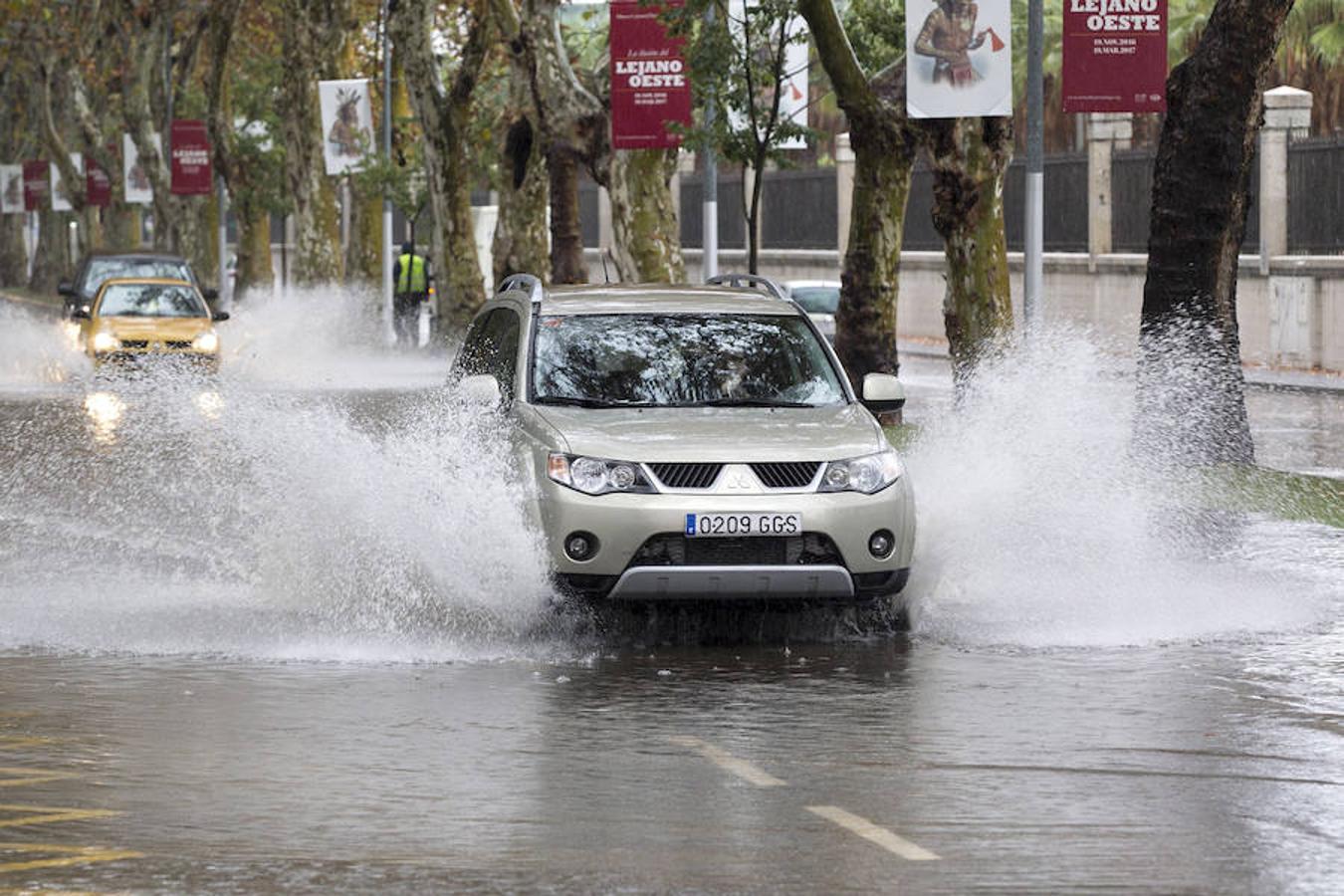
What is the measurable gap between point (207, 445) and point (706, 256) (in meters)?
10.4

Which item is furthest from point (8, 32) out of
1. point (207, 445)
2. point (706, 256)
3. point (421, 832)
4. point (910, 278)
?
point (421, 832)

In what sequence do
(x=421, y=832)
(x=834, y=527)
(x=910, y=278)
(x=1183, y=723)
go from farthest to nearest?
(x=910, y=278) < (x=834, y=527) < (x=1183, y=723) < (x=421, y=832)

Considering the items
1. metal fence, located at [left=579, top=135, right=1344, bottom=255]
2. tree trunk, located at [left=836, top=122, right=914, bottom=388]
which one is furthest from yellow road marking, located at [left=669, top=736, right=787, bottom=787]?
tree trunk, located at [left=836, top=122, right=914, bottom=388]

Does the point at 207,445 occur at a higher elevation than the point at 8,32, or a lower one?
lower

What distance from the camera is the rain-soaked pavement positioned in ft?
26.2

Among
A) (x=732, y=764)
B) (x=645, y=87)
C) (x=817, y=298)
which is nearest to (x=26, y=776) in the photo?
(x=732, y=764)

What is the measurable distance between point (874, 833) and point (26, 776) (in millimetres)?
2914

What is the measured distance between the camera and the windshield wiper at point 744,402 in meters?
13.4

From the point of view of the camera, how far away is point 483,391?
13047 mm

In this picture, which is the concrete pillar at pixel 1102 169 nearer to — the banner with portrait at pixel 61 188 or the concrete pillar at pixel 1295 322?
Answer: the concrete pillar at pixel 1295 322

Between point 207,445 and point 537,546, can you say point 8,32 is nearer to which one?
point 207,445

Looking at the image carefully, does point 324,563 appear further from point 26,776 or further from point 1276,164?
point 1276,164

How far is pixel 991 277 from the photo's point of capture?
87.2 feet

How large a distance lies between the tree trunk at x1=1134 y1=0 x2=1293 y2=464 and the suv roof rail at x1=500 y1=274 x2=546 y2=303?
7203mm
